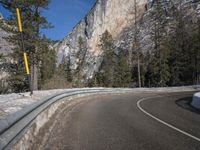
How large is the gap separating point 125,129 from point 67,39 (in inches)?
5113

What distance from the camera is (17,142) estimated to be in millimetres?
4477

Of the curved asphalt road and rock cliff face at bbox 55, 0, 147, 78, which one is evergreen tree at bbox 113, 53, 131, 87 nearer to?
the curved asphalt road

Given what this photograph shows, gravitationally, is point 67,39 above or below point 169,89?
above

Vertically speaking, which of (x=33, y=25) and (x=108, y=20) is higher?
(x=108, y=20)

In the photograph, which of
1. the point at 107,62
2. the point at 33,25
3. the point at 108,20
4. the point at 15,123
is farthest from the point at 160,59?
the point at 108,20

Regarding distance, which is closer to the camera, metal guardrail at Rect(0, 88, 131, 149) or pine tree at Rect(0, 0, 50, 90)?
metal guardrail at Rect(0, 88, 131, 149)

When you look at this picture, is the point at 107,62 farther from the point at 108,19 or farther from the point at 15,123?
the point at 108,19

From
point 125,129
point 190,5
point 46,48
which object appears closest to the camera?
point 125,129

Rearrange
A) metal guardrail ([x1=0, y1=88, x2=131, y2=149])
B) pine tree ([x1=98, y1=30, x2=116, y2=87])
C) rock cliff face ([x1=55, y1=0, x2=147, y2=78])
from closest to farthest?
metal guardrail ([x1=0, y1=88, x2=131, y2=149]), pine tree ([x1=98, y1=30, x2=116, y2=87]), rock cliff face ([x1=55, y1=0, x2=147, y2=78])


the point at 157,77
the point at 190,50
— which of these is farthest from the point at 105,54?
the point at 190,50

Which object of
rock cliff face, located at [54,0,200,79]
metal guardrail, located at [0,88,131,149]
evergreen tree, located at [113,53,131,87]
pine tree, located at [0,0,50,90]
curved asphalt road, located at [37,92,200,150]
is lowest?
curved asphalt road, located at [37,92,200,150]

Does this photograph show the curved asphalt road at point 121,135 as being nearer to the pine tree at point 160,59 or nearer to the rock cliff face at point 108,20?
the pine tree at point 160,59

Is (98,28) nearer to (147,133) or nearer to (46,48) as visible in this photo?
(46,48)

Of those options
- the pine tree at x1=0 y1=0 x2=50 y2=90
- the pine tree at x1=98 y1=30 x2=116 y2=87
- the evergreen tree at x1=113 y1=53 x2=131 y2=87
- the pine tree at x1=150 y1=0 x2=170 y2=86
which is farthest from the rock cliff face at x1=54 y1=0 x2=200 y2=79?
the pine tree at x1=0 y1=0 x2=50 y2=90
